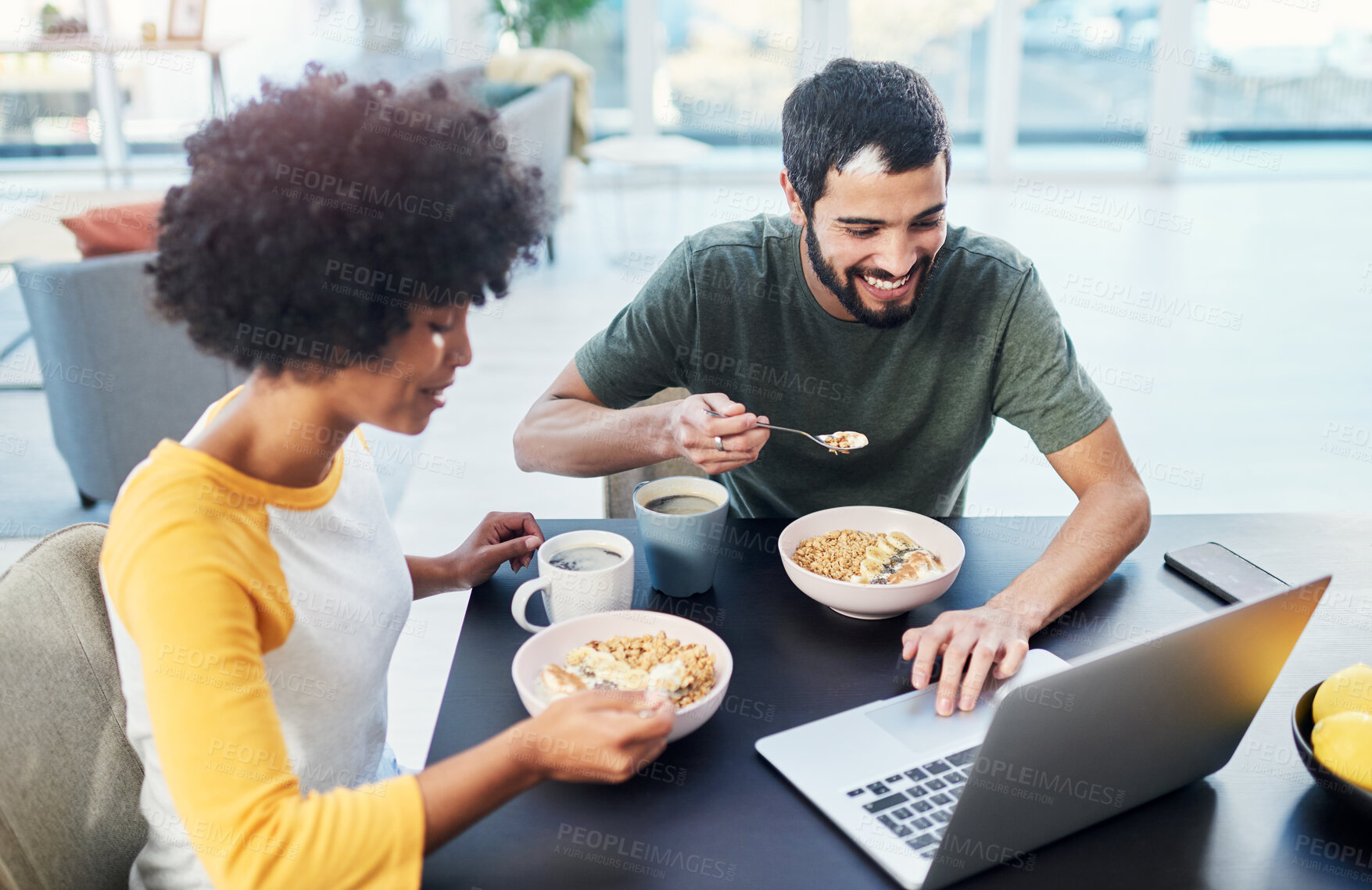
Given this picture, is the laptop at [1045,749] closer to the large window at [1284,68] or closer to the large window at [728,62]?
the large window at [728,62]

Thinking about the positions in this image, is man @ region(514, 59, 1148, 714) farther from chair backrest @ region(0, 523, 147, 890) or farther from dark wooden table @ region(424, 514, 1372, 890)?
chair backrest @ region(0, 523, 147, 890)

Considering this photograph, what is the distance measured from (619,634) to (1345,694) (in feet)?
2.05

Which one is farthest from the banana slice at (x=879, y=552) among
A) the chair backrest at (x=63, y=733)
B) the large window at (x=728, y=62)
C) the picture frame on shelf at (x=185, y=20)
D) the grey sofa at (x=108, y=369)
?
the picture frame on shelf at (x=185, y=20)

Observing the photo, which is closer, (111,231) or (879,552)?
(879,552)

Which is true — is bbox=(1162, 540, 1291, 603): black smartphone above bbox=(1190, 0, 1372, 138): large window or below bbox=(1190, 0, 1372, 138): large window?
below

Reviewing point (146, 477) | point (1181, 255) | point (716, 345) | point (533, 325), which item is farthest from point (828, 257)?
point (1181, 255)

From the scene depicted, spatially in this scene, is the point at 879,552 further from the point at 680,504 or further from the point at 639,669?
the point at 639,669

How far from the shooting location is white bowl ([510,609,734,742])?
0.90 meters

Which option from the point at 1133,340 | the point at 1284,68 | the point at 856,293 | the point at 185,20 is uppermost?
the point at 185,20

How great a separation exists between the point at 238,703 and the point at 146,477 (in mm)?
203

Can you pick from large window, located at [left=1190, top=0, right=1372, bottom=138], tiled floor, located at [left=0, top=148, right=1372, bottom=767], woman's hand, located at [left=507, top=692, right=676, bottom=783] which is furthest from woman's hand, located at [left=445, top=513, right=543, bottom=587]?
large window, located at [left=1190, top=0, right=1372, bottom=138]

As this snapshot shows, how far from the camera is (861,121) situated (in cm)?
130

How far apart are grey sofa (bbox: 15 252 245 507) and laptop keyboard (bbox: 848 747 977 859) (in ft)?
7.22

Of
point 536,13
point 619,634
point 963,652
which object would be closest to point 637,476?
point 619,634
